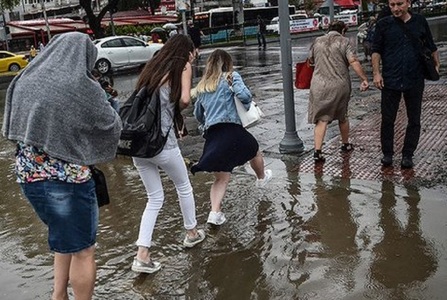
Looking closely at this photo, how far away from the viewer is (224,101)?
5.01 m

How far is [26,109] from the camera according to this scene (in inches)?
117

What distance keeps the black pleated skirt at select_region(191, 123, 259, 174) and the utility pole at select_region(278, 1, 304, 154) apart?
2238 millimetres

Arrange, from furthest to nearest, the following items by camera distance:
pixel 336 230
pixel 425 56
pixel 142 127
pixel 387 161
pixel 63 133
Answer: pixel 387 161
pixel 425 56
pixel 336 230
pixel 142 127
pixel 63 133

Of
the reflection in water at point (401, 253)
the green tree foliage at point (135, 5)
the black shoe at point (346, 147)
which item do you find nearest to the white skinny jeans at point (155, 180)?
the reflection in water at point (401, 253)

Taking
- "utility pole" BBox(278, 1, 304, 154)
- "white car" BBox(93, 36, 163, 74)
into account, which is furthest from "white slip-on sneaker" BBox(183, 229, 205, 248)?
"white car" BBox(93, 36, 163, 74)

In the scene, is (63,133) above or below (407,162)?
above

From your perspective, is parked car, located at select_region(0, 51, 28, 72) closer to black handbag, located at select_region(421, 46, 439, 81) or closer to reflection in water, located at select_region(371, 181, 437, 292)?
black handbag, located at select_region(421, 46, 439, 81)

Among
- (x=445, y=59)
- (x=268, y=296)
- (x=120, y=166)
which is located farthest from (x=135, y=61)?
(x=268, y=296)

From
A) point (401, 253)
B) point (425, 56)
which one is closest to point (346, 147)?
point (425, 56)

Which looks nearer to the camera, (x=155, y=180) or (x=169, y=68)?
(x=169, y=68)

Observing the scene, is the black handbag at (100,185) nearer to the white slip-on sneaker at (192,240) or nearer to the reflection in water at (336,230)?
the white slip-on sneaker at (192,240)

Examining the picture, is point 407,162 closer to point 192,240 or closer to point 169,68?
point 192,240

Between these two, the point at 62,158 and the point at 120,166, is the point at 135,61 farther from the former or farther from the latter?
the point at 62,158

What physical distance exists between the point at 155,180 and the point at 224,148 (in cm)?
83
